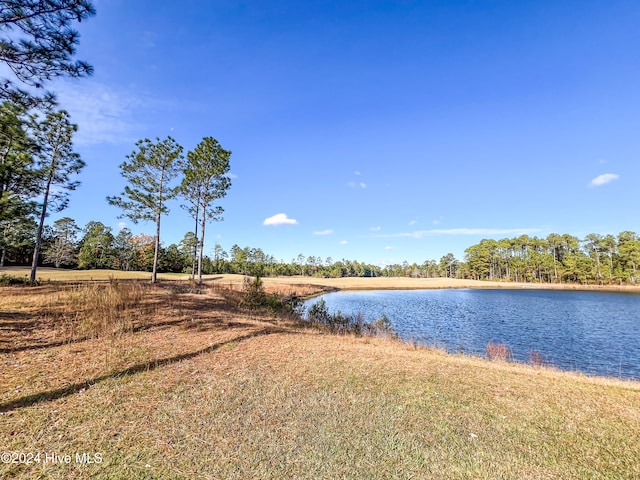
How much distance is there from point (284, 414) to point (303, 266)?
3969 inches

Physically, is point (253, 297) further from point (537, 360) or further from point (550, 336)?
point (550, 336)

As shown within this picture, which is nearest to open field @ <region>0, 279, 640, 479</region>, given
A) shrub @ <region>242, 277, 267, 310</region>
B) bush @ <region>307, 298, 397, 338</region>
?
bush @ <region>307, 298, 397, 338</region>

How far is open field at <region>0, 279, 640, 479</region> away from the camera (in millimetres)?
2986

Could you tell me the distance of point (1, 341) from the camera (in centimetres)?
618

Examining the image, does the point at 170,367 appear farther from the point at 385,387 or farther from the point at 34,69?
the point at 34,69

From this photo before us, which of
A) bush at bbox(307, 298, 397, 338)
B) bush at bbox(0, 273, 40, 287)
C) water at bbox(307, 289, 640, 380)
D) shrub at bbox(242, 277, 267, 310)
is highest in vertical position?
bush at bbox(0, 273, 40, 287)

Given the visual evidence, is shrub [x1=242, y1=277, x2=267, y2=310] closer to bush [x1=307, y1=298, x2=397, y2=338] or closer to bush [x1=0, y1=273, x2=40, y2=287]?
bush [x1=307, y1=298, x2=397, y2=338]

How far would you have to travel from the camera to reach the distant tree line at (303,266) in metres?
49.8

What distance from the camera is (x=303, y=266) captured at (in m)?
104

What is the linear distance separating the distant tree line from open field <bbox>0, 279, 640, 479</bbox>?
19876 millimetres

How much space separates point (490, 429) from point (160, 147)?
983 inches

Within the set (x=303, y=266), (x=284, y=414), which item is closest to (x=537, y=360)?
(x=284, y=414)

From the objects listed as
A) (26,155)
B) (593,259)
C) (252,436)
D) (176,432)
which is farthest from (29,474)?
(593,259)

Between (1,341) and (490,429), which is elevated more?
(1,341)
